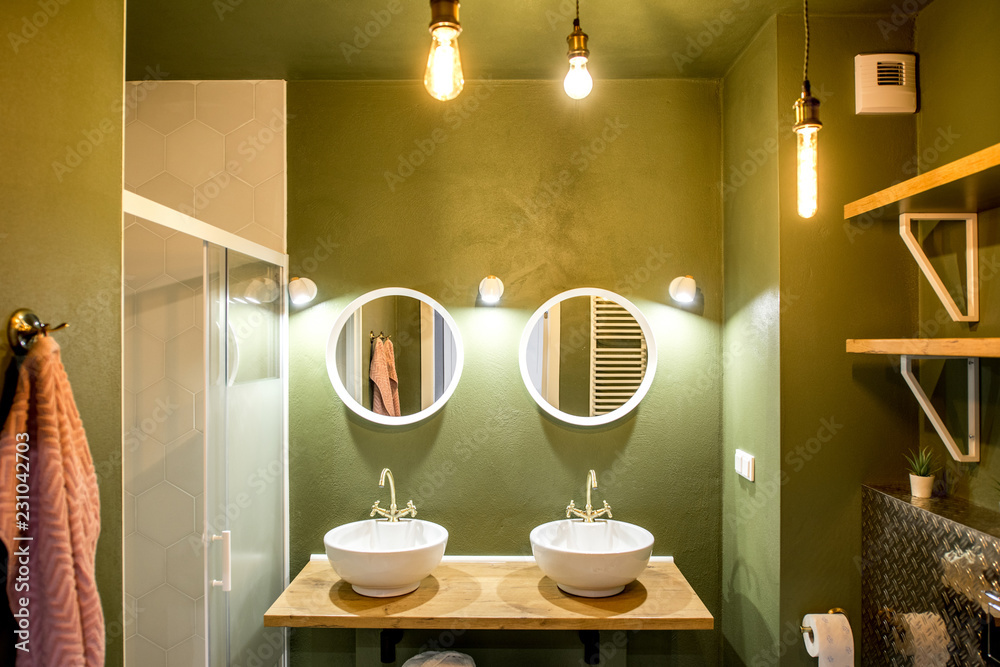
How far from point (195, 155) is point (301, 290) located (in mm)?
681

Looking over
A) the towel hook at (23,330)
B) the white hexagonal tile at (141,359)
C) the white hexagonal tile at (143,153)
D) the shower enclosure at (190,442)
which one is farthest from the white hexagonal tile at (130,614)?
the white hexagonal tile at (143,153)

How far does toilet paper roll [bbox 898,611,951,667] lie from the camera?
4.95ft

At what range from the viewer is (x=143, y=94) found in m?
2.42

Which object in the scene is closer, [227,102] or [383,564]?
[383,564]

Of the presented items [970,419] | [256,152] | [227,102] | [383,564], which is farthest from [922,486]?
[227,102]

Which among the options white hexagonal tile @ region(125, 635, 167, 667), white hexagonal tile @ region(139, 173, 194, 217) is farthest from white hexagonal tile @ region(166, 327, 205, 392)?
white hexagonal tile @ region(139, 173, 194, 217)

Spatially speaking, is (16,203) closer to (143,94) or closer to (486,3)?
(486,3)

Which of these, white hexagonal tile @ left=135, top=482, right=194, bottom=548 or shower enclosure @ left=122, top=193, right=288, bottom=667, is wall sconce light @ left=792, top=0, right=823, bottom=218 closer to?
shower enclosure @ left=122, top=193, right=288, bottom=667

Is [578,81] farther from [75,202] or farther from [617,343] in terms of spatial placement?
[617,343]

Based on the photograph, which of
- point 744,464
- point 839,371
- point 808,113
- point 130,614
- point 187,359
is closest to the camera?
point 808,113

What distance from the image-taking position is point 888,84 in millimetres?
1862

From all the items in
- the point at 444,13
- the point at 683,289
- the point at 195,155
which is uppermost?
the point at 195,155

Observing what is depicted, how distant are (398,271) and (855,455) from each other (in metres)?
1.68

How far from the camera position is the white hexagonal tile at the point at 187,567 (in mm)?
1622
